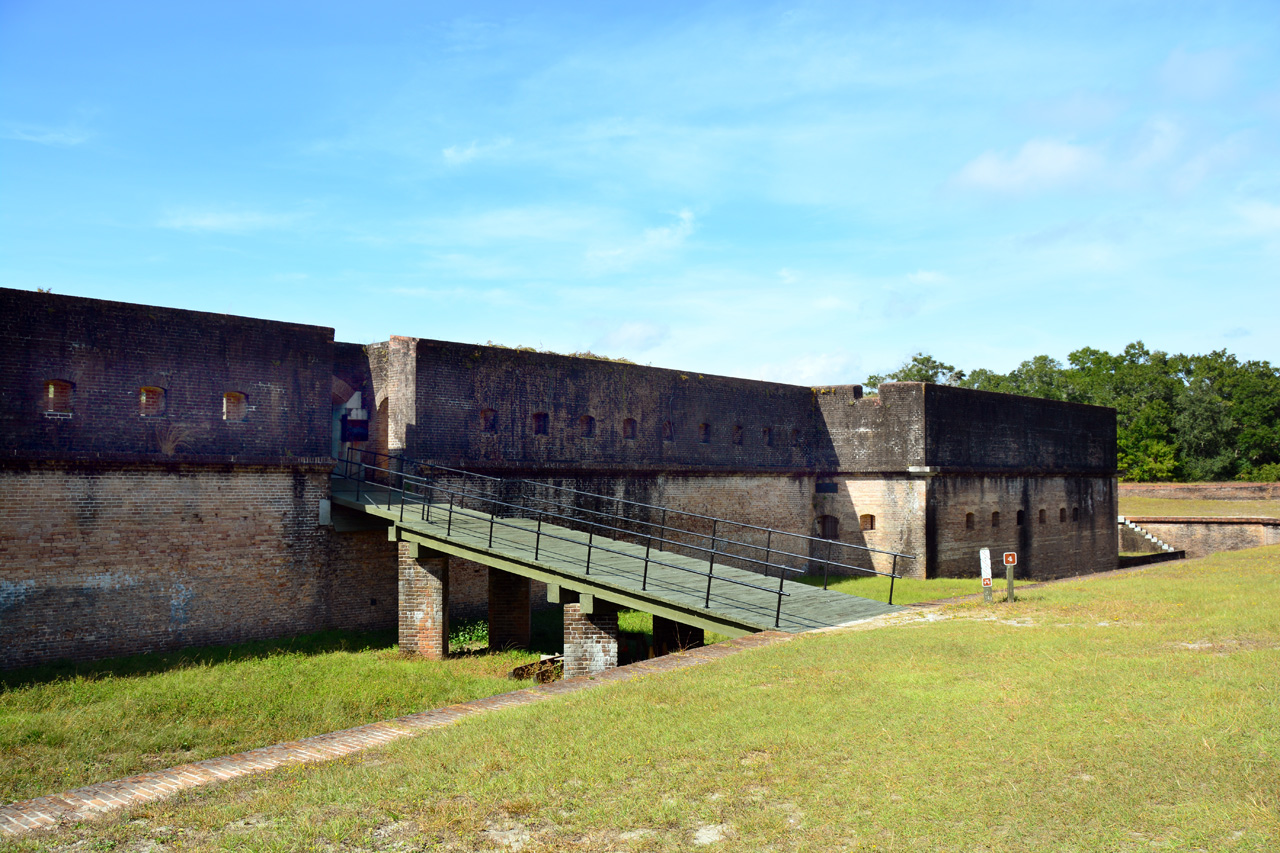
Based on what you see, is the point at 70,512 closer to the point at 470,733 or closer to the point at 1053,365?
the point at 470,733

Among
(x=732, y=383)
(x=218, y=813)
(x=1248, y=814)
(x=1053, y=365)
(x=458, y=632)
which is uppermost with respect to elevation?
(x=1053, y=365)

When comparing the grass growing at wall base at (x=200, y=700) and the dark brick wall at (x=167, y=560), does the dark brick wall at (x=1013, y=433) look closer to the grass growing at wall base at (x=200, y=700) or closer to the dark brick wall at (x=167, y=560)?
the grass growing at wall base at (x=200, y=700)

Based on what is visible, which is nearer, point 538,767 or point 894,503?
point 538,767

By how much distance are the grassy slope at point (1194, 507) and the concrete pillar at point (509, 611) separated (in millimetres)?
29976

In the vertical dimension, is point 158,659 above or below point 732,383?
below

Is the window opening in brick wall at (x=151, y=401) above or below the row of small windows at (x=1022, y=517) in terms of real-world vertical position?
above

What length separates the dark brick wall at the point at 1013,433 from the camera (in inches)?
894

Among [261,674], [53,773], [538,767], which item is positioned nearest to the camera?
[538,767]

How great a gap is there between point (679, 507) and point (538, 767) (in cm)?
1469

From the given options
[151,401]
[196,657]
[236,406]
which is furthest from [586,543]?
[151,401]

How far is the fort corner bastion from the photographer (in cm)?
1205

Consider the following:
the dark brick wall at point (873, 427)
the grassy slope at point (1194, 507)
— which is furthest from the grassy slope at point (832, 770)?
the grassy slope at point (1194, 507)

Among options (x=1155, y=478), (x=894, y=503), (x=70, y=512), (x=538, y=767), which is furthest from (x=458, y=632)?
(x=1155, y=478)

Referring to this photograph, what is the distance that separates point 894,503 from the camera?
74.1ft
